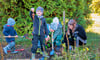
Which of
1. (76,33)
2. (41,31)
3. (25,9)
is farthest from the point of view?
(25,9)

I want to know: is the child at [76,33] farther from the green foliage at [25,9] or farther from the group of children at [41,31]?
the green foliage at [25,9]

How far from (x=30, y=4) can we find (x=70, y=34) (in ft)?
8.81

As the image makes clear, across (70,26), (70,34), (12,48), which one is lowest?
(12,48)

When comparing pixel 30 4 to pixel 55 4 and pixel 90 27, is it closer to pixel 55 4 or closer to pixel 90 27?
pixel 55 4

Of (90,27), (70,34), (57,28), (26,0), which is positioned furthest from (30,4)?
(90,27)

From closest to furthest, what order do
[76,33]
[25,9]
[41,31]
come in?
[41,31] < [76,33] < [25,9]

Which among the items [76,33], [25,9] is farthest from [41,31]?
[25,9]

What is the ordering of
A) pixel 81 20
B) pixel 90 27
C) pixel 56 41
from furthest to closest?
pixel 90 27 < pixel 81 20 < pixel 56 41

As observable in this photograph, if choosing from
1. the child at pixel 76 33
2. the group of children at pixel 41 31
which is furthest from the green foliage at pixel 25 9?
the child at pixel 76 33

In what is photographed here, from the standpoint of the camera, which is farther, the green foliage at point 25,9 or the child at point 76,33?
the green foliage at point 25,9

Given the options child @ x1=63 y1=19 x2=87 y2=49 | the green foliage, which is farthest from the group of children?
the green foliage

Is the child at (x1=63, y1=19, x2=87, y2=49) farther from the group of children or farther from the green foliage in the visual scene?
the green foliage

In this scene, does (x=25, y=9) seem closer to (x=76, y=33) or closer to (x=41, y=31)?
(x=41, y=31)

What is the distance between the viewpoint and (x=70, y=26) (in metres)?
4.20
